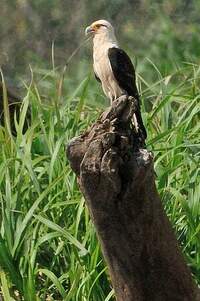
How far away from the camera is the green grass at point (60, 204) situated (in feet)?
14.0

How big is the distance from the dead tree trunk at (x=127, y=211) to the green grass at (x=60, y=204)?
68 cm

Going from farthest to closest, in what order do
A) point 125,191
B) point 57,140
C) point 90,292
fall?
point 57,140, point 90,292, point 125,191

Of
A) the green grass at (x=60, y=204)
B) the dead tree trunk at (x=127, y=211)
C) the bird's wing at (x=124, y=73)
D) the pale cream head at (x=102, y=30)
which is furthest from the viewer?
the pale cream head at (x=102, y=30)

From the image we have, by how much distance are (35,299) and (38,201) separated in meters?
0.42

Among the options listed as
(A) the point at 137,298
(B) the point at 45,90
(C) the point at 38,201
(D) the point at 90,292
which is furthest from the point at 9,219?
(B) the point at 45,90

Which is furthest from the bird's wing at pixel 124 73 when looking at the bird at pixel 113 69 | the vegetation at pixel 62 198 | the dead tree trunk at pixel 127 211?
the dead tree trunk at pixel 127 211

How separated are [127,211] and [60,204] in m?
1.03

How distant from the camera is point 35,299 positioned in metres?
4.24

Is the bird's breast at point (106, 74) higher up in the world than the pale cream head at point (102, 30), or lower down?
lower down

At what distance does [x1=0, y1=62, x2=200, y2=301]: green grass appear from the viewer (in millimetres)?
4262

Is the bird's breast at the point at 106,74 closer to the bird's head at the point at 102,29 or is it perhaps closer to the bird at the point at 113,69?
the bird at the point at 113,69

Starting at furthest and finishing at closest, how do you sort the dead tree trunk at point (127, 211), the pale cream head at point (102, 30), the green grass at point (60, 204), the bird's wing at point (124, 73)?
the pale cream head at point (102, 30) → the bird's wing at point (124, 73) → the green grass at point (60, 204) → the dead tree trunk at point (127, 211)

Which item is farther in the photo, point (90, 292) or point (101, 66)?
point (101, 66)

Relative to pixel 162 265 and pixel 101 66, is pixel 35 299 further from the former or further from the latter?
pixel 101 66
